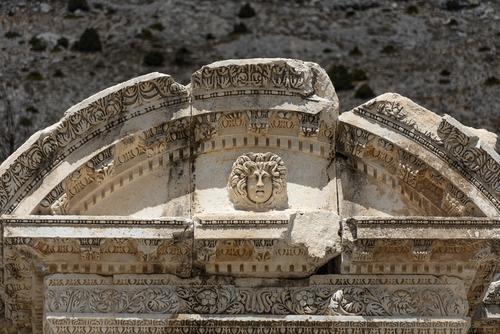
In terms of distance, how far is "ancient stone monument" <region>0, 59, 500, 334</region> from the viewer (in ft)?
36.1

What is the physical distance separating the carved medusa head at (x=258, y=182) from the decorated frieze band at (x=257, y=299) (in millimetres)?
767

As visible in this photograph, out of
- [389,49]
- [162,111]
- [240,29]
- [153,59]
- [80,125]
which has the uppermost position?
[240,29]

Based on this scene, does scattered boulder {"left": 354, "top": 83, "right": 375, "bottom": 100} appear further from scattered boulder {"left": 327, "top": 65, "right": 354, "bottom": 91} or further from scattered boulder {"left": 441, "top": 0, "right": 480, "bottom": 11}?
scattered boulder {"left": 441, "top": 0, "right": 480, "bottom": 11}

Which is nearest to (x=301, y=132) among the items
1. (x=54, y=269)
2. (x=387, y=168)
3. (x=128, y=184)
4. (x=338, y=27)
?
(x=387, y=168)

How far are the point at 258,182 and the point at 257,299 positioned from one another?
3.44ft

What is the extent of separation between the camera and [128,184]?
11633 mm

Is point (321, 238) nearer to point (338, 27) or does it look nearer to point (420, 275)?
point (420, 275)

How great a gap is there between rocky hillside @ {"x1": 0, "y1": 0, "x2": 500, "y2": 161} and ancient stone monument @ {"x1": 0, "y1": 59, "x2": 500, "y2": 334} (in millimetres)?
22799

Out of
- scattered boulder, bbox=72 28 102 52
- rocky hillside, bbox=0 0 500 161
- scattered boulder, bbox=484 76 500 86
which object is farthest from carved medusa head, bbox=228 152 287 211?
scattered boulder, bbox=72 28 102 52

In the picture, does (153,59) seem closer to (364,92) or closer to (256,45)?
(256,45)

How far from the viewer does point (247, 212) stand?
37.3 feet

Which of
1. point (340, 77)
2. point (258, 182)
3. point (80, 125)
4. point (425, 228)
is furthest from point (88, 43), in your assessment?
point (425, 228)

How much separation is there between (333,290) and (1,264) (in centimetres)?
296

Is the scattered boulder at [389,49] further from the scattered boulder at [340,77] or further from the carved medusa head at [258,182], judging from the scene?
the carved medusa head at [258,182]
